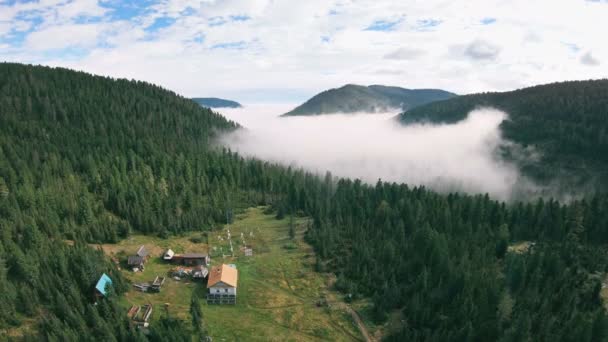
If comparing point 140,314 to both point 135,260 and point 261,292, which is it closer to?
point 135,260

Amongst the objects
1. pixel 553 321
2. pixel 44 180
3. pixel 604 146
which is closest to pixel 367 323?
pixel 553 321

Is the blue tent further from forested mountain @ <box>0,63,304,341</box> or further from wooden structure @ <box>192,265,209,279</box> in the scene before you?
wooden structure @ <box>192,265,209,279</box>

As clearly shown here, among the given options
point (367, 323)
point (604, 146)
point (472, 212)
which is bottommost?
point (367, 323)

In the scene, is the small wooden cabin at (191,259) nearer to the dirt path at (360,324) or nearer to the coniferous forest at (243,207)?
the coniferous forest at (243,207)

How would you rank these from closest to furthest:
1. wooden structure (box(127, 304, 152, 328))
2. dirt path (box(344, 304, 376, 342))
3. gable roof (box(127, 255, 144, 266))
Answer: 1. wooden structure (box(127, 304, 152, 328))
2. dirt path (box(344, 304, 376, 342))
3. gable roof (box(127, 255, 144, 266))

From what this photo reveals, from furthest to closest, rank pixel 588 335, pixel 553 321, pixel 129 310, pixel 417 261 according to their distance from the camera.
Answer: pixel 417 261, pixel 129 310, pixel 553 321, pixel 588 335

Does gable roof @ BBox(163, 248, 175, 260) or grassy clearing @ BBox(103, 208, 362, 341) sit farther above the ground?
gable roof @ BBox(163, 248, 175, 260)

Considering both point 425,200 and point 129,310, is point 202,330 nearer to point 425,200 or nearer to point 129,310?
point 129,310

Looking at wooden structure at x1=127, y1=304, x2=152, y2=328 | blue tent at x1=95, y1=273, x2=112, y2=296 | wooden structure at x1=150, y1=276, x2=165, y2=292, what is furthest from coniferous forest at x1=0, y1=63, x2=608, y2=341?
A: wooden structure at x1=150, y1=276, x2=165, y2=292
